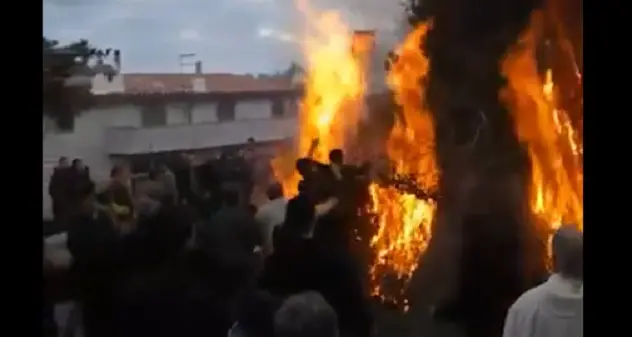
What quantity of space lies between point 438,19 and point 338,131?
282mm

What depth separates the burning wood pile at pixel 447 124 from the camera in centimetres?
192

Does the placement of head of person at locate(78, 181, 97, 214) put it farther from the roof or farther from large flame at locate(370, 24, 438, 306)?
large flame at locate(370, 24, 438, 306)

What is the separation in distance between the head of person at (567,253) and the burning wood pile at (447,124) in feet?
0.07

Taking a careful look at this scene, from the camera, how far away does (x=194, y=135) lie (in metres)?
1.92

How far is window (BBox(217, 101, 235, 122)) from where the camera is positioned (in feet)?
6.32

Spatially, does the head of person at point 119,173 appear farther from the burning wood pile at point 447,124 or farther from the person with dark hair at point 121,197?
the burning wood pile at point 447,124

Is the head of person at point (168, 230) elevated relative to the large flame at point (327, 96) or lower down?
lower down

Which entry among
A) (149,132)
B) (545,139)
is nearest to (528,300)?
(545,139)

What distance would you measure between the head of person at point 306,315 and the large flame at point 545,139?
0.43m

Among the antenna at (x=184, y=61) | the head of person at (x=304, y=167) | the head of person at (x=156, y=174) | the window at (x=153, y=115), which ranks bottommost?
the head of person at (x=156, y=174)

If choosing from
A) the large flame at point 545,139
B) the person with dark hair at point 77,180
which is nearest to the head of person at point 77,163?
the person with dark hair at point 77,180

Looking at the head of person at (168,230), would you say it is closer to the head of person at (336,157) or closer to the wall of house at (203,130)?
the wall of house at (203,130)

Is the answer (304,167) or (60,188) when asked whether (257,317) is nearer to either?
(304,167)
